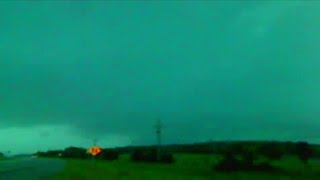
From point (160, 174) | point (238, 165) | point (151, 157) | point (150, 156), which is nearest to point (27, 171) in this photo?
point (160, 174)

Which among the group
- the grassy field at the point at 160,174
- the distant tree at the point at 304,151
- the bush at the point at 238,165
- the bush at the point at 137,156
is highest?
the bush at the point at 137,156

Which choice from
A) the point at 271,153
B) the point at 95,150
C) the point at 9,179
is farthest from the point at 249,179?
the point at 271,153

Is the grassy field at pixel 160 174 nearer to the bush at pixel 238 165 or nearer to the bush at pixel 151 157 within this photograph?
the bush at pixel 238 165

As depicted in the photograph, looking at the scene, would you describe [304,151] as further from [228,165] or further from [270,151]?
[228,165]

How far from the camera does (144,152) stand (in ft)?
445

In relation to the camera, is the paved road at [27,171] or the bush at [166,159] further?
the bush at [166,159]

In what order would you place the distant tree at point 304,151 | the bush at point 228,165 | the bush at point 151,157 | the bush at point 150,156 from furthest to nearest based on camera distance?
the bush at point 150,156, the bush at point 151,157, the distant tree at point 304,151, the bush at point 228,165

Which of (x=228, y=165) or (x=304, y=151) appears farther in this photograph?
(x=304, y=151)

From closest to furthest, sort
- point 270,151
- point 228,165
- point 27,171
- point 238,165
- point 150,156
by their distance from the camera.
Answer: point 27,171, point 228,165, point 238,165, point 270,151, point 150,156

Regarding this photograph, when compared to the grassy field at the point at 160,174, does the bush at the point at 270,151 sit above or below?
above

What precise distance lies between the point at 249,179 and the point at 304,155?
139 ft

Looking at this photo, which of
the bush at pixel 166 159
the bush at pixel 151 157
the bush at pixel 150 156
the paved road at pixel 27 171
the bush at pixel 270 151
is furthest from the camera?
the bush at pixel 150 156

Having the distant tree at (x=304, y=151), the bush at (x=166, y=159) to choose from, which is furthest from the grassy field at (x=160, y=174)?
the bush at (x=166, y=159)

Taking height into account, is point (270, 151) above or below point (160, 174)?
above
